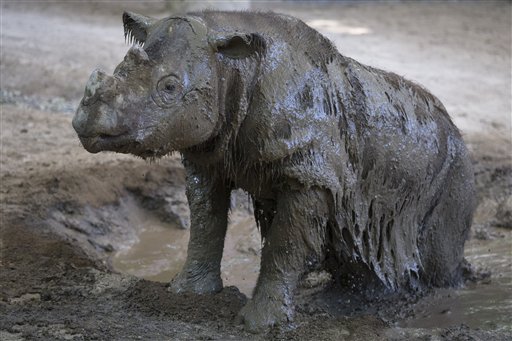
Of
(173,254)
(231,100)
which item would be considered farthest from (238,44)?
(173,254)

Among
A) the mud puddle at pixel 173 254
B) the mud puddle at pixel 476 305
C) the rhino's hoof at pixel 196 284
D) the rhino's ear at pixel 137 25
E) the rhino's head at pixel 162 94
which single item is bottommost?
the mud puddle at pixel 476 305

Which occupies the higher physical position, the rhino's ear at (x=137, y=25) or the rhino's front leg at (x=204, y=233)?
the rhino's ear at (x=137, y=25)

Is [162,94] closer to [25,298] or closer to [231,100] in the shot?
[231,100]

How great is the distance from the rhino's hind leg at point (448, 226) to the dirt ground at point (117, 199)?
0.18 m

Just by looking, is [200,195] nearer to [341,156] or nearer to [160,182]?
[341,156]

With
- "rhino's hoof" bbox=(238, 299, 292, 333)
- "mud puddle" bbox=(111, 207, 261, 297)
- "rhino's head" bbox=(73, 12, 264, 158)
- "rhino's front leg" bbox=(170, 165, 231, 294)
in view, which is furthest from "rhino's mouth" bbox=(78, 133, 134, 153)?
"mud puddle" bbox=(111, 207, 261, 297)

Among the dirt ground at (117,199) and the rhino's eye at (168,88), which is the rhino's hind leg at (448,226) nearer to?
the dirt ground at (117,199)

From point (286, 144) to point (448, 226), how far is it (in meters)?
1.85

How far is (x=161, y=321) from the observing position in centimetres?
452

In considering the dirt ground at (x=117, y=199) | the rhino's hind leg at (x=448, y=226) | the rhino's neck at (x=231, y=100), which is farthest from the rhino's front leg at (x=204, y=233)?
the rhino's hind leg at (x=448, y=226)

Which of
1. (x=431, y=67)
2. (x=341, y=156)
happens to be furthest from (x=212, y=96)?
(x=431, y=67)

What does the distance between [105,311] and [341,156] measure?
4.97ft

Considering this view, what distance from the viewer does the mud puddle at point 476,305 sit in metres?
5.50

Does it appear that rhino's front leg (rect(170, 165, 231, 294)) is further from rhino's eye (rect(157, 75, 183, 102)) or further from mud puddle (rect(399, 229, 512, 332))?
mud puddle (rect(399, 229, 512, 332))
